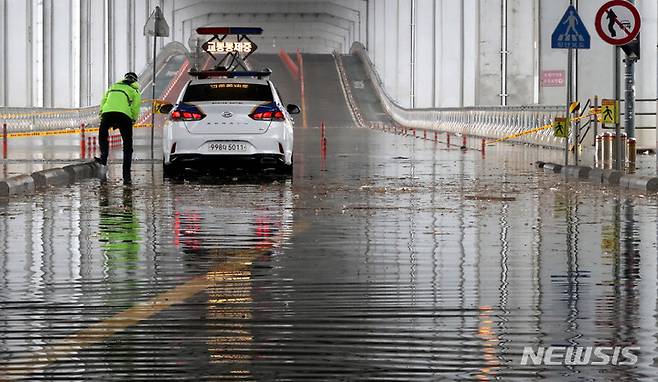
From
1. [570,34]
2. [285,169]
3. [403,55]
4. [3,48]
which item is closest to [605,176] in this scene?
[570,34]

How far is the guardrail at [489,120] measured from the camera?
45.2 meters

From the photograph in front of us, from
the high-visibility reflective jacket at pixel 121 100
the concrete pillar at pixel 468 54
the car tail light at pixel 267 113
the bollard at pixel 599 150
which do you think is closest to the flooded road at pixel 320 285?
the car tail light at pixel 267 113

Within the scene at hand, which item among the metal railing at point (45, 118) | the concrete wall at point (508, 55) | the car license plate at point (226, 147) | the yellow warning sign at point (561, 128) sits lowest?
the car license plate at point (226, 147)

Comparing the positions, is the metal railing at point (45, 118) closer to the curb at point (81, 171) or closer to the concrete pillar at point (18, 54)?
the concrete pillar at point (18, 54)

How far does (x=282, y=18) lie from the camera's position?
145000 mm

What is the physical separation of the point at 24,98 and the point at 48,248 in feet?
185

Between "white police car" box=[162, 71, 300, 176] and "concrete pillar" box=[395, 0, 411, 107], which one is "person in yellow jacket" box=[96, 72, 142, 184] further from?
"concrete pillar" box=[395, 0, 411, 107]

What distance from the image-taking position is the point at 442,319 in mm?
8492

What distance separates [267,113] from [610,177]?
17.5 feet

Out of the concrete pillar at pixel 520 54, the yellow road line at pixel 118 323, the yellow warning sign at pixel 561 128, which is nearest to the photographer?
the yellow road line at pixel 118 323

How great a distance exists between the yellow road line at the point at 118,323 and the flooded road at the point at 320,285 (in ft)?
0.06

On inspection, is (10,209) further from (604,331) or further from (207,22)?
(207,22)

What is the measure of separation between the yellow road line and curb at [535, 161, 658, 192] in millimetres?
11032

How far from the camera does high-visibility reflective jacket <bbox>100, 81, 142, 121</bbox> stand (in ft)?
80.5
